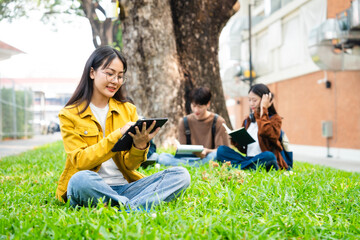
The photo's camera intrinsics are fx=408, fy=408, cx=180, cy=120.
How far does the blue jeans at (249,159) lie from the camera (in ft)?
16.0

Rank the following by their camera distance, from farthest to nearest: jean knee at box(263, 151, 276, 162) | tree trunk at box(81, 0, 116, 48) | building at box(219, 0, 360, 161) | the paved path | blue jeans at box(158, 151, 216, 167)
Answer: tree trunk at box(81, 0, 116, 48), building at box(219, 0, 360, 161), the paved path, blue jeans at box(158, 151, 216, 167), jean knee at box(263, 151, 276, 162)

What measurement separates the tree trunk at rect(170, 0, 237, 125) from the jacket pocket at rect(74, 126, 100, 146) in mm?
4682

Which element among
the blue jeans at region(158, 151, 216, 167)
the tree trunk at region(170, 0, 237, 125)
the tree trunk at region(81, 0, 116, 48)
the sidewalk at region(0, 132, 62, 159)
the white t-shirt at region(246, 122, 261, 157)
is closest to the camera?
the white t-shirt at region(246, 122, 261, 157)

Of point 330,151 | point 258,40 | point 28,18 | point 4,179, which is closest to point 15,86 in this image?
point 28,18

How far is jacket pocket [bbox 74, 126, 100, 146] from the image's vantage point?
320 centimetres

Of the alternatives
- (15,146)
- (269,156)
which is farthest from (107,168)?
(15,146)

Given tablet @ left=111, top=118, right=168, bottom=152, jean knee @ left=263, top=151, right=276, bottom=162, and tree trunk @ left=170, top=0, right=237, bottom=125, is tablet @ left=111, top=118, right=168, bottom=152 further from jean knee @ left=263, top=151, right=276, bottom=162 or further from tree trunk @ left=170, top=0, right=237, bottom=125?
tree trunk @ left=170, top=0, right=237, bottom=125

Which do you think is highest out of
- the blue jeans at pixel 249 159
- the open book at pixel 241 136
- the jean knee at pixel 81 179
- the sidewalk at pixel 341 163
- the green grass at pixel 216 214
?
the open book at pixel 241 136

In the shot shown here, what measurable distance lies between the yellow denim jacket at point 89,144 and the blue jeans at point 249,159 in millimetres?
1972

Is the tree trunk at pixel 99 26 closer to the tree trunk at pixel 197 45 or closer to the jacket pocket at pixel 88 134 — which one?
the tree trunk at pixel 197 45

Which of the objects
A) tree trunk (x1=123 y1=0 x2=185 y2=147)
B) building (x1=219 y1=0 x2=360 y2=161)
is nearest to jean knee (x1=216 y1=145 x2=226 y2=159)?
tree trunk (x1=123 y1=0 x2=185 y2=147)

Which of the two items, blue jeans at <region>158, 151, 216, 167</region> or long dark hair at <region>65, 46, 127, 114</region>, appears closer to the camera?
long dark hair at <region>65, 46, 127, 114</region>

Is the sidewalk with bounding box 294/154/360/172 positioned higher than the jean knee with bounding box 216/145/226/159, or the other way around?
the jean knee with bounding box 216/145/226/159

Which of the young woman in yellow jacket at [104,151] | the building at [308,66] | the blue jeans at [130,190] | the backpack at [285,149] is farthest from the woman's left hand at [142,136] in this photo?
the building at [308,66]
